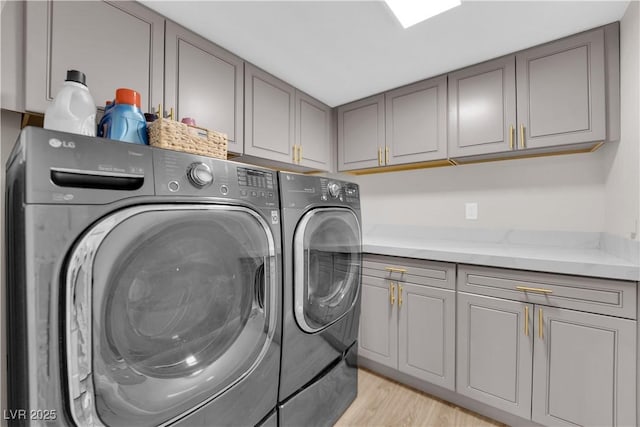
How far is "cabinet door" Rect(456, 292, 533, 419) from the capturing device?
1.39 m

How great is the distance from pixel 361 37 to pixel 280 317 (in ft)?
5.24

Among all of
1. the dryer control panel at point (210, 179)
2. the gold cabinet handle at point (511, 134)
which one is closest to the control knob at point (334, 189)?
the dryer control panel at point (210, 179)

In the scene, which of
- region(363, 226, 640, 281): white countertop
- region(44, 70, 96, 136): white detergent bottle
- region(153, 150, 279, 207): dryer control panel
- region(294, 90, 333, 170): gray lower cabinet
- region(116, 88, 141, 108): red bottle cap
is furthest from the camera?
region(294, 90, 333, 170): gray lower cabinet

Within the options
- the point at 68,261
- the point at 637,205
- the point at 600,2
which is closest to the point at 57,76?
the point at 68,261

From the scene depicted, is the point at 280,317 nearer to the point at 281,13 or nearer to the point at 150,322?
the point at 150,322

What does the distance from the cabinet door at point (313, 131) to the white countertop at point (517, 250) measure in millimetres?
888

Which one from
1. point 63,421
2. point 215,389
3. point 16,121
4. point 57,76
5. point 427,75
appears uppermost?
point 427,75

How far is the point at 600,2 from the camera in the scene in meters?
1.33

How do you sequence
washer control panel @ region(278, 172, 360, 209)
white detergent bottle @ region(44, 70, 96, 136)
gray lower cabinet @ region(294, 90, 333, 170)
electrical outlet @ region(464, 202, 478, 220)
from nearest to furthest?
white detergent bottle @ region(44, 70, 96, 136), washer control panel @ region(278, 172, 360, 209), electrical outlet @ region(464, 202, 478, 220), gray lower cabinet @ region(294, 90, 333, 170)

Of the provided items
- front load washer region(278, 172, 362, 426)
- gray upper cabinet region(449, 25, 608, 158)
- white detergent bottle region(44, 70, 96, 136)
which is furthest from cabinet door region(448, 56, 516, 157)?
white detergent bottle region(44, 70, 96, 136)

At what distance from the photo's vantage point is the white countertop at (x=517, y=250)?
1.23m

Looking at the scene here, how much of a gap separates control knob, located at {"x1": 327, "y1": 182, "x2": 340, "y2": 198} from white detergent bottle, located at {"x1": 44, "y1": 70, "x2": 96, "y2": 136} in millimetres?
976

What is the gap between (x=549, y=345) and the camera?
1.33 m

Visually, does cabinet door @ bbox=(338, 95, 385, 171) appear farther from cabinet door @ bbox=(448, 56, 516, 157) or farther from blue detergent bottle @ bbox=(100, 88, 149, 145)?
blue detergent bottle @ bbox=(100, 88, 149, 145)
